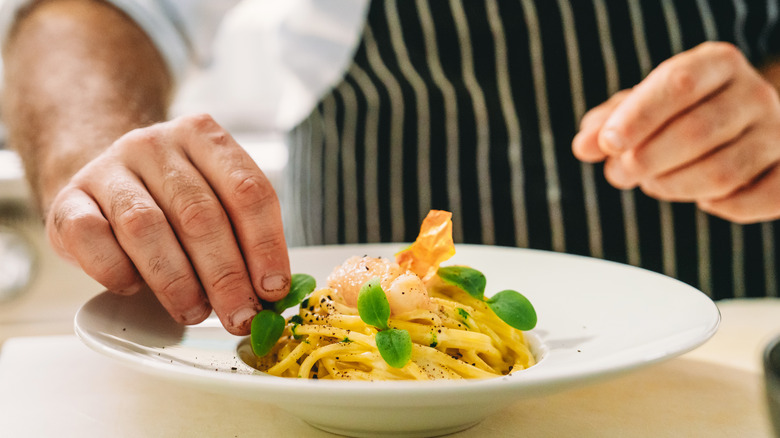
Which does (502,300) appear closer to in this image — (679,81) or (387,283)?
(387,283)

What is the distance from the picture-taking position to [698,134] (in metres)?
1.20

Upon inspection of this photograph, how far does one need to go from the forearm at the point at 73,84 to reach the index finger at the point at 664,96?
986 mm

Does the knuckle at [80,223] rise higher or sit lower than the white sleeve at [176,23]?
lower

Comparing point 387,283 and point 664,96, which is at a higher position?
point 664,96

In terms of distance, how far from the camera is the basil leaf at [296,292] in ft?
2.84

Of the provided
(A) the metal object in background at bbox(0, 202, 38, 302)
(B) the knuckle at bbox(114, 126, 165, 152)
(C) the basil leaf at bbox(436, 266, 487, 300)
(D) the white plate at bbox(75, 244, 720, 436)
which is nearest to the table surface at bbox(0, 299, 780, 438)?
(D) the white plate at bbox(75, 244, 720, 436)

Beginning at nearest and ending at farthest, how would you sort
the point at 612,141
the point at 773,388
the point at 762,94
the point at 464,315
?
1. the point at 773,388
2. the point at 464,315
3. the point at 612,141
4. the point at 762,94

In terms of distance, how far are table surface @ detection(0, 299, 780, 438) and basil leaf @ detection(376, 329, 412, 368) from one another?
113 mm

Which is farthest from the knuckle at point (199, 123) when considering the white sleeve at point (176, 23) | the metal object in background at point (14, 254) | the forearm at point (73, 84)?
the metal object in background at point (14, 254)

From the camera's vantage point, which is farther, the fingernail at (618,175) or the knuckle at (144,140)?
the fingernail at (618,175)

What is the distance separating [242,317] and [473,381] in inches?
14.6

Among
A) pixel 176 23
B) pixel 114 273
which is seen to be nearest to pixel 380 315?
pixel 114 273

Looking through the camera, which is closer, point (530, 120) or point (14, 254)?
point (530, 120)

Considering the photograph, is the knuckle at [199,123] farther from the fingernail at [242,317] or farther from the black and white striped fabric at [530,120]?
the black and white striped fabric at [530,120]
